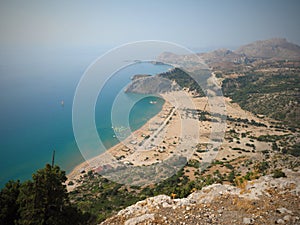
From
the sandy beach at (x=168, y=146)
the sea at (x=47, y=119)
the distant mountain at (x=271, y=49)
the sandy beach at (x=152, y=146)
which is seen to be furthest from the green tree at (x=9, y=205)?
the distant mountain at (x=271, y=49)

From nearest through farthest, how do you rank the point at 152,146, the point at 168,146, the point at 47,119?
the point at 152,146
the point at 168,146
the point at 47,119

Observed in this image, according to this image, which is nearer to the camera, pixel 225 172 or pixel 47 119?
pixel 225 172

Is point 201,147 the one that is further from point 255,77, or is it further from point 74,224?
point 255,77

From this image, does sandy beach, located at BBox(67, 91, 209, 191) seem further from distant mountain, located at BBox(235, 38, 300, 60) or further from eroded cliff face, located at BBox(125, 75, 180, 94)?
distant mountain, located at BBox(235, 38, 300, 60)

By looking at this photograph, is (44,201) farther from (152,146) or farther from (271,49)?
(271,49)

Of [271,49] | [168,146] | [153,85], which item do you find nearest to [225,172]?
[168,146]

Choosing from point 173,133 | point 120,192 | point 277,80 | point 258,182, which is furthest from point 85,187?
point 277,80
